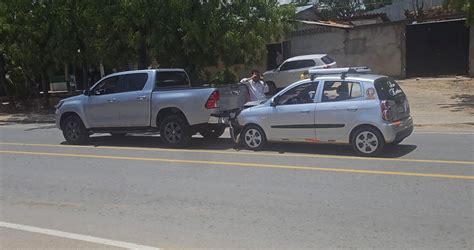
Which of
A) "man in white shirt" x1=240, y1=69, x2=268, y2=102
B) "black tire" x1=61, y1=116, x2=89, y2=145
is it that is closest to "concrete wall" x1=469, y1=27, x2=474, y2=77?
"man in white shirt" x1=240, y1=69, x2=268, y2=102

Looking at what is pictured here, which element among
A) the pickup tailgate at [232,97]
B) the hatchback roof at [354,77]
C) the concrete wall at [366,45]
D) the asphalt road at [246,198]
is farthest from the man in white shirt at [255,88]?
the concrete wall at [366,45]

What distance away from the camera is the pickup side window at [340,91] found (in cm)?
970

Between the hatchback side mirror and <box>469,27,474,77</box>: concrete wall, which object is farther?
<box>469,27,474,77</box>: concrete wall

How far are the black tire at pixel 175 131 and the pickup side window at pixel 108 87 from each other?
1.58 meters

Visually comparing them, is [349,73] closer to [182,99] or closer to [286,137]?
[286,137]

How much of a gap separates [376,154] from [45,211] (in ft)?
18.2

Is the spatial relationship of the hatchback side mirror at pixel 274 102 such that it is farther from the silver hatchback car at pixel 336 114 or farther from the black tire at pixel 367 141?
the black tire at pixel 367 141

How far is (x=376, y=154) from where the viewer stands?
9.38m

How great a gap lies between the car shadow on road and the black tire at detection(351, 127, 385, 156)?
17 centimetres

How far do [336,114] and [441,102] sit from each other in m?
9.25

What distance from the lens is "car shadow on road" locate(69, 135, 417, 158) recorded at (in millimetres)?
9946

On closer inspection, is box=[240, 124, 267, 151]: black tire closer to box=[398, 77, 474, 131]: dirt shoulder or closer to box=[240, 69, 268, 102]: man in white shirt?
box=[240, 69, 268, 102]: man in white shirt

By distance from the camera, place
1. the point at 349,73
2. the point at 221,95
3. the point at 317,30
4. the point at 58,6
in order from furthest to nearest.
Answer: the point at 317,30 → the point at 58,6 → the point at 221,95 → the point at 349,73

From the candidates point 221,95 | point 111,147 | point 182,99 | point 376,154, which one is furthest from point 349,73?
point 111,147
